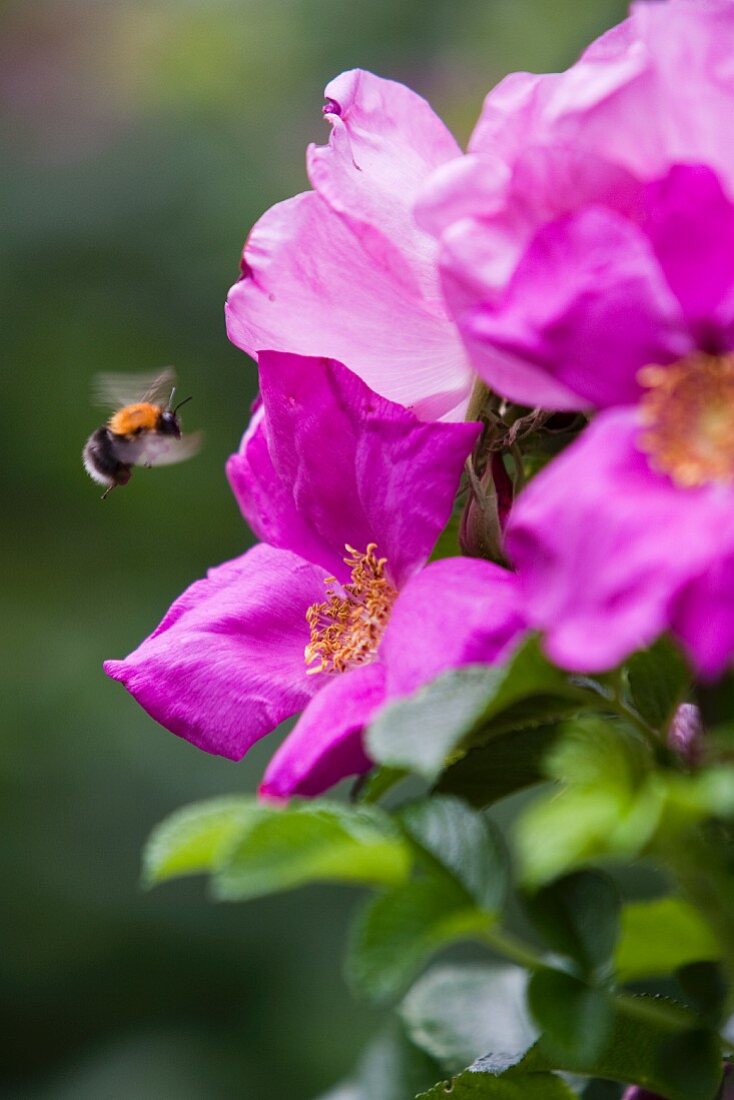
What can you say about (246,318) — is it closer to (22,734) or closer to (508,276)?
(508,276)

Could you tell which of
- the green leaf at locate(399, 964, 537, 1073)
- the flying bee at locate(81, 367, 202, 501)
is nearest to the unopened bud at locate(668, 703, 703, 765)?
the green leaf at locate(399, 964, 537, 1073)

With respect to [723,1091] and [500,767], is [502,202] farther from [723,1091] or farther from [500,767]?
Answer: [723,1091]

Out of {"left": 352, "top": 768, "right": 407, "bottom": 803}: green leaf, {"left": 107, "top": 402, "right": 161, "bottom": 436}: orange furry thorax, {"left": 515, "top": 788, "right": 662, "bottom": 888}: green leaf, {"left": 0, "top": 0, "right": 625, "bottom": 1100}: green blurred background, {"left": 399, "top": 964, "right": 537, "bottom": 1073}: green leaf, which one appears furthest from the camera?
{"left": 0, "top": 0, "right": 625, "bottom": 1100}: green blurred background

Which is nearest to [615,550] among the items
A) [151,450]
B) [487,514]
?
[487,514]

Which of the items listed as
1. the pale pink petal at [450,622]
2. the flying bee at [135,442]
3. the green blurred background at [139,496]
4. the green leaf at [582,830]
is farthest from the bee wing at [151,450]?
the green blurred background at [139,496]

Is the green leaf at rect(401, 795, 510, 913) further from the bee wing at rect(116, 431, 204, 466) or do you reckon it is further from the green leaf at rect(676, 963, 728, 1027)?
the bee wing at rect(116, 431, 204, 466)

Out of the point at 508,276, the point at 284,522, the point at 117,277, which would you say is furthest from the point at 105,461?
the point at 117,277
